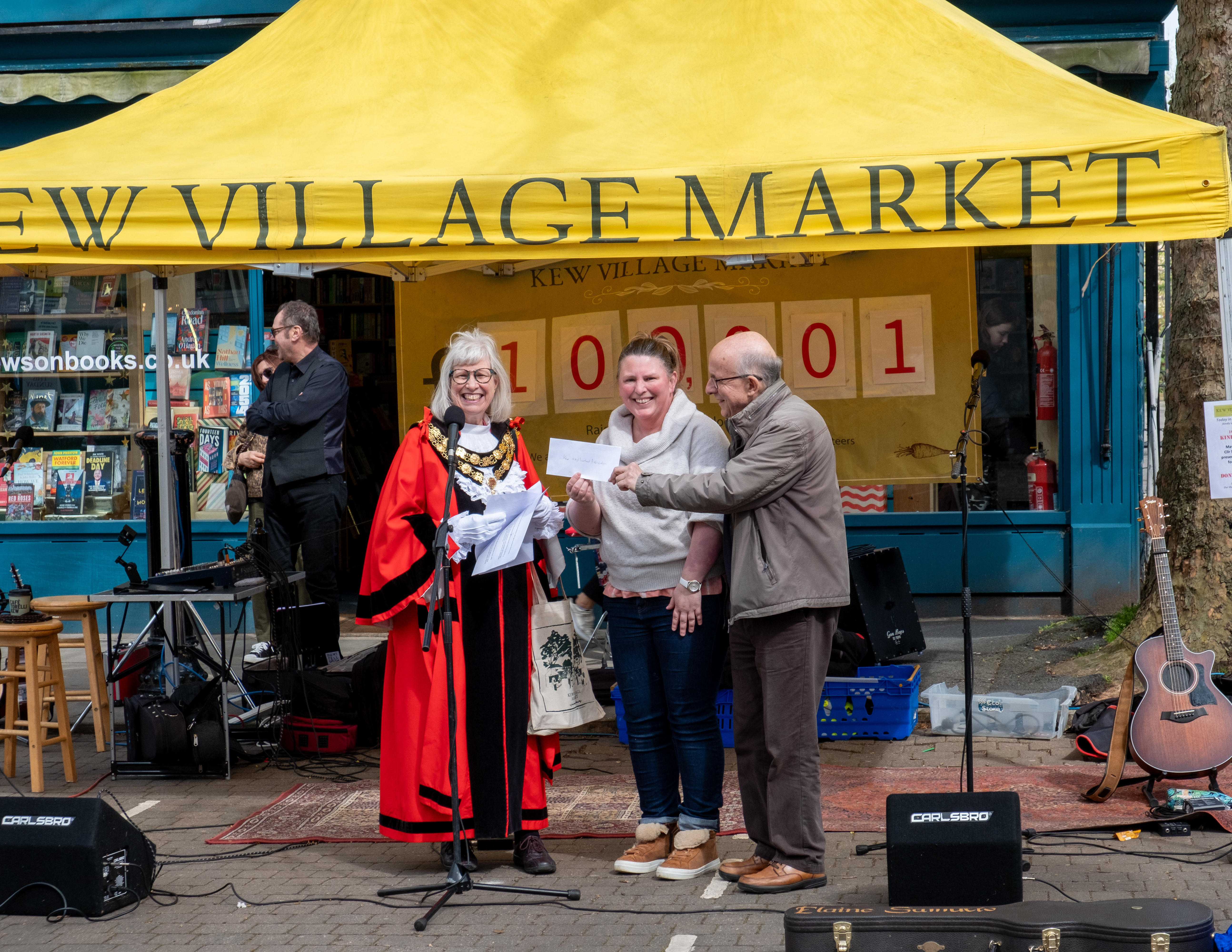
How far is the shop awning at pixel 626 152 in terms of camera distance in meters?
4.47

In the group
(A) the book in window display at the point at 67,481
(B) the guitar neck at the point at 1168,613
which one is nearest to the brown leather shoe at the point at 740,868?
(B) the guitar neck at the point at 1168,613

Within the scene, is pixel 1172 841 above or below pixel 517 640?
below

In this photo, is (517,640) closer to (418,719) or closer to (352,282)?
(418,719)

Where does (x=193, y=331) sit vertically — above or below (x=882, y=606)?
above

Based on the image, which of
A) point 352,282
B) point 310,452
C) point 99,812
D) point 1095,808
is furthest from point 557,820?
point 352,282

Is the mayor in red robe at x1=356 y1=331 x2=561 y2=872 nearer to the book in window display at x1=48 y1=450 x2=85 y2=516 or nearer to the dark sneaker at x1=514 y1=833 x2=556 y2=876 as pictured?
the dark sneaker at x1=514 y1=833 x2=556 y2=876

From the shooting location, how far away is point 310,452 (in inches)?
281

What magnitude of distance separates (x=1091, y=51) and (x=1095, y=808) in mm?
5483

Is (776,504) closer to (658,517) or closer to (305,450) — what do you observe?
(658,517)

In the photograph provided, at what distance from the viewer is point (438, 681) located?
4.52m

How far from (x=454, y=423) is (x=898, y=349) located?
3.70 meters

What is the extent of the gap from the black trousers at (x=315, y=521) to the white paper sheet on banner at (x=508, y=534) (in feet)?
9.68

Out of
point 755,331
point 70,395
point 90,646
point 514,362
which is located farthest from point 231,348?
point 755,331

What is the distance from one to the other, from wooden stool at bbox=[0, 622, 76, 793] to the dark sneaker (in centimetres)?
247
